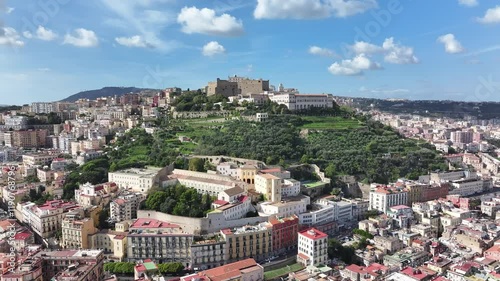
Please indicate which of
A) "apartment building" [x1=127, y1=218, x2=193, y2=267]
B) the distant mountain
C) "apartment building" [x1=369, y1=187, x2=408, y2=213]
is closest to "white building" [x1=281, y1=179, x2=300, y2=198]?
"apartment building" [x1=369, y1=187, x2=408, y2=213]

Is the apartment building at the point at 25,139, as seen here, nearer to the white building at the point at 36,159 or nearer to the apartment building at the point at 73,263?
the white building at the point at 36,159

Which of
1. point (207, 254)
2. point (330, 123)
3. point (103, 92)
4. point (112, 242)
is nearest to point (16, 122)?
point (112, 242)

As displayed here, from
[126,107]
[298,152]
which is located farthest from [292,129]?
[126,107]

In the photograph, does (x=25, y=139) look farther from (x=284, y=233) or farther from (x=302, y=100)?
(x=284, y=233)

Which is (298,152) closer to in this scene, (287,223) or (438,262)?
(287,223)

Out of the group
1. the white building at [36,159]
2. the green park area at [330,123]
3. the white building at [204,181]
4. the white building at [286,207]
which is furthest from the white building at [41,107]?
the white building at [286,207]

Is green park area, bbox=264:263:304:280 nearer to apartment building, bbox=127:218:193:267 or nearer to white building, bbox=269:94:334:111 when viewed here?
apartment building, bbox=127:218:193:267
